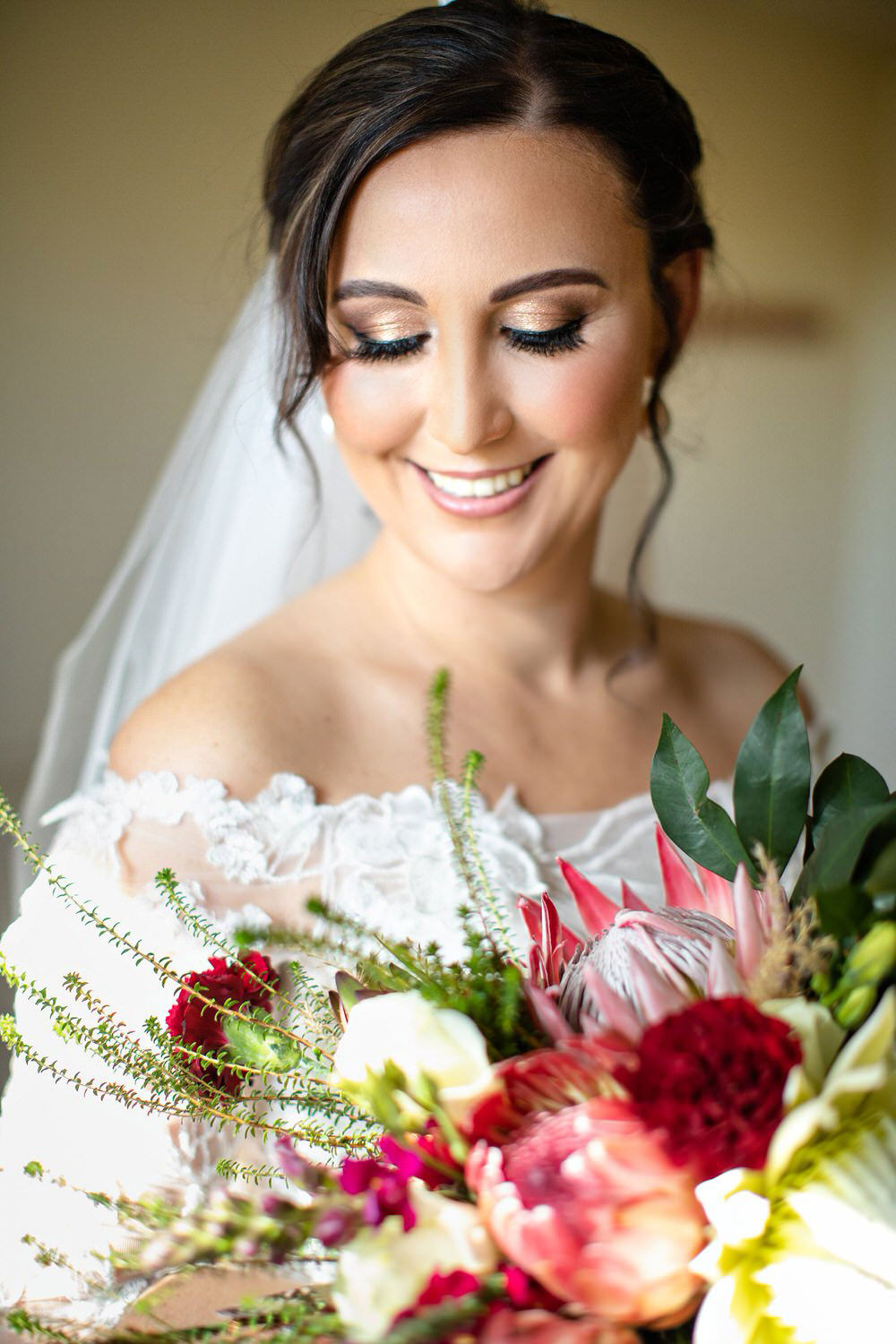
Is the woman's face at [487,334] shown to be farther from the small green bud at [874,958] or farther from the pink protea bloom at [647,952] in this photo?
the small green bud at [874,958]

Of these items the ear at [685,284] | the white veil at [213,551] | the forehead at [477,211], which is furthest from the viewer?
the white veil at [213,551]

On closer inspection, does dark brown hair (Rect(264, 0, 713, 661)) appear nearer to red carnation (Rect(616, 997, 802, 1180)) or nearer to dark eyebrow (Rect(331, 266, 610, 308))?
dark eyebrow (Rect(331, 266, 610, 308))

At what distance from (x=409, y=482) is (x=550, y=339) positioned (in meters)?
0.21

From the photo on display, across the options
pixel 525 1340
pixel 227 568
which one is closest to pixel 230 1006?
pixel 525 1340

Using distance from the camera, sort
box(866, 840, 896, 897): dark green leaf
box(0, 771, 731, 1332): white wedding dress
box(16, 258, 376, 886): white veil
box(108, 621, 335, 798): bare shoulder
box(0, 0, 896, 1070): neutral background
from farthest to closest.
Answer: box(0, 0, 896, 1070): neutral background, box(16, 258, 376, 886): white veil, box(108, 621, 335, 798): bare shoulder, box(0, 771, 731, 1332): white wedding dress, box(866, 840, 896, 897): dark green leaf

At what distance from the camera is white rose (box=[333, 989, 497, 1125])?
48 cm

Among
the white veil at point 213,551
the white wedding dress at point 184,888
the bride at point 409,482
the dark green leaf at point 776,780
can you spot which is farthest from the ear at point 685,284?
the dark green leaf at point 776,780

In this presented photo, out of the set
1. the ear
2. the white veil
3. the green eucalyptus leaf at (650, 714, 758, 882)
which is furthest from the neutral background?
the green eucalyptus leaf at (650, 714, 758, 882)

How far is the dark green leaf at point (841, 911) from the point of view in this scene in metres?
0.52

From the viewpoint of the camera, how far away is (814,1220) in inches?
17.9

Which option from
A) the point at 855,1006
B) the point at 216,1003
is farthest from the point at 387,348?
the point at 855,1006

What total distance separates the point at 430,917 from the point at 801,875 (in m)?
0.62

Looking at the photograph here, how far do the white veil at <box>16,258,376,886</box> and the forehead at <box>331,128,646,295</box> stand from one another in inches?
15.3

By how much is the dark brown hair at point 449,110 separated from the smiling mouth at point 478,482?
170 millimetres
